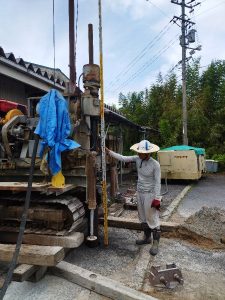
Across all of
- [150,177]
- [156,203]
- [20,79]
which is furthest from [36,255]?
[20,79]

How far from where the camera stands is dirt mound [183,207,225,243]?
555 centimetres

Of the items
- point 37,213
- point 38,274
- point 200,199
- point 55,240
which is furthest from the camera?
point 200,199

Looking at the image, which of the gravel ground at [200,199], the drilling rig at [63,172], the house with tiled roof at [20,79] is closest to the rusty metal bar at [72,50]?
the house with tiled roof at [20,79]

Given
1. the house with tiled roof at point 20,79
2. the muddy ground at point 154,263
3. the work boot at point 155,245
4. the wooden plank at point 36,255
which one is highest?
the house with tiled roof at point 20,79

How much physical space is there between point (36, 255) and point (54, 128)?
164 centimetres

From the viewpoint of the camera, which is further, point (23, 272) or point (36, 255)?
point (36, 255)

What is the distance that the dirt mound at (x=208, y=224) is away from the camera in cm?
555

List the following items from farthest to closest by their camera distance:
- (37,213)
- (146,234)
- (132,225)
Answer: (132,225)
(146,234)
(37,213)

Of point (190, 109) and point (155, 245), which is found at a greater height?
point (190, 109)

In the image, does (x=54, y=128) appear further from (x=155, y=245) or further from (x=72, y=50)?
(x=72, y=50)

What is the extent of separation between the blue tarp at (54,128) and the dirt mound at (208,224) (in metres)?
2.91

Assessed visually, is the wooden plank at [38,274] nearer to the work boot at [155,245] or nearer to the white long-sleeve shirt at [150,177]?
the work boot at [155,245]

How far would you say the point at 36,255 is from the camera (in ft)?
12.0

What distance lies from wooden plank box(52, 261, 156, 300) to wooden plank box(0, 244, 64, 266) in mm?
274
